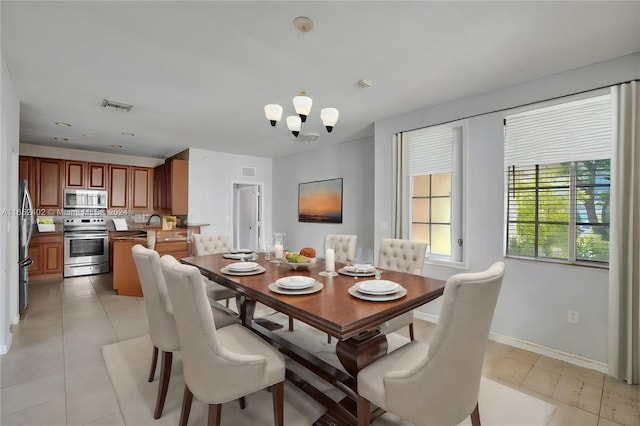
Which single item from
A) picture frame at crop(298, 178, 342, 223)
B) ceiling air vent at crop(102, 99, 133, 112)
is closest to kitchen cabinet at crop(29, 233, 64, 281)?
ceiling air vent at crop(102, 99, 133, 112)

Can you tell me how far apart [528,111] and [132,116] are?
4.54 m

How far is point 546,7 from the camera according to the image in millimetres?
1749

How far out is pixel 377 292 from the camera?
164 cm

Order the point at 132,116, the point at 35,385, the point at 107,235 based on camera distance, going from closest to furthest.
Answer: the point at 35,385
the point at 132,116
the point at 107,235

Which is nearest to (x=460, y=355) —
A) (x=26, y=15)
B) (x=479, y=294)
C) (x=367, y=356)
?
(x=479, y=294)

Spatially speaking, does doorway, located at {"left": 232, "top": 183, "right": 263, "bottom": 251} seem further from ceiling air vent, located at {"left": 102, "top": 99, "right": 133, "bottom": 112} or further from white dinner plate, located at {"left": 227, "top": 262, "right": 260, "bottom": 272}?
white dinner plate, located at {"left": 227, "top": 262, "right": 260, "bottom": 272}

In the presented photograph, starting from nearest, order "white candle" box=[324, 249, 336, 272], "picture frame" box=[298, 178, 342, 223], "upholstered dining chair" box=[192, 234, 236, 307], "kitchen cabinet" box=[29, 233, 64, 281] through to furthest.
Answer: "white candle" box=[324, 249, 336, 272]
"upholstered dining chair" box=[192, 234, 236, 307]
"kitchen cabinet" box=[29, 233, 64, 281]
"picture frame" box=[298, 178, 342, 223]

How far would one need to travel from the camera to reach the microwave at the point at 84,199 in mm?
5555

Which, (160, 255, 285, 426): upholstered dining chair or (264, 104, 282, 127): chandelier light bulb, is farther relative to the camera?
(264, 104, 282, 127): chandelier light bulb

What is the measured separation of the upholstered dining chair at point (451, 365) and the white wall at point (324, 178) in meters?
3.48

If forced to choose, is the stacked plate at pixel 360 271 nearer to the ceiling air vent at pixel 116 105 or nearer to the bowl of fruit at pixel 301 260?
the bowl of fruit at pixel 301 260

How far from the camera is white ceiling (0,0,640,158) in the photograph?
70.3 inches

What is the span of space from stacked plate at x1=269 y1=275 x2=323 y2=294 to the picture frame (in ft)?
11.3

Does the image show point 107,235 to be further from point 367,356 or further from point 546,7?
point 546,7
